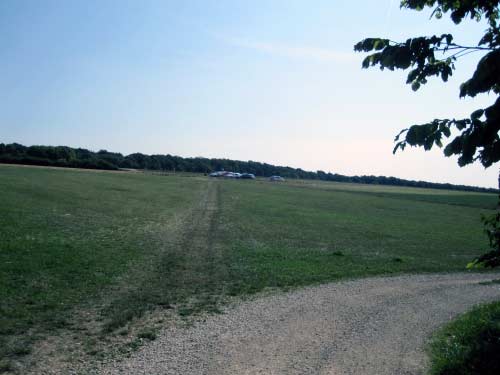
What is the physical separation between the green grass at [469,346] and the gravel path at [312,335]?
294 millimetres

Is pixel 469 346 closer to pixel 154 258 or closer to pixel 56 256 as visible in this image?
pixel 154 258

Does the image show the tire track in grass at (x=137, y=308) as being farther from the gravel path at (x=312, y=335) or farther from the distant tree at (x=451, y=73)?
the distant tree at (x=451, y=73)

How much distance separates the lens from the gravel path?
6727 millimetres

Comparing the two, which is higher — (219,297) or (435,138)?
(435,138)

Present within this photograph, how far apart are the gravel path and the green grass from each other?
294 millimetres

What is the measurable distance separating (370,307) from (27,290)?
8.23 m

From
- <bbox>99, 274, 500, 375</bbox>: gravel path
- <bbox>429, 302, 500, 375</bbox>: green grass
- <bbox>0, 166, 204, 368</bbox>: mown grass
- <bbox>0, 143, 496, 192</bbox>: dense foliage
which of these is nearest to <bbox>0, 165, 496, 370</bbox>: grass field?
<bbox>0, 166, 204, 368</bbox>: mown grass

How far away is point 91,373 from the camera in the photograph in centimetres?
627

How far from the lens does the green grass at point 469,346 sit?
6.51 m

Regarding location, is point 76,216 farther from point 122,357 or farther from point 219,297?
point 122,357

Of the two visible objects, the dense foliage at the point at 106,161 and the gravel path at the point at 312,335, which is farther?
the dense foliage at the point at 106,161

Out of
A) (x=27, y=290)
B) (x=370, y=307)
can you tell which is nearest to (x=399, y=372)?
(x=370, y=307)

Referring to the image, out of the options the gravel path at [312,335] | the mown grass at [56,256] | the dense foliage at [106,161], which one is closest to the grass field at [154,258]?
the mown grass at [56,256]

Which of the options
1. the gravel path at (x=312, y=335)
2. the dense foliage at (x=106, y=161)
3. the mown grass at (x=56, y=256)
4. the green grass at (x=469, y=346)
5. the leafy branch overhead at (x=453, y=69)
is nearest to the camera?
the leafy branch overhead at (x=453, y=69)
